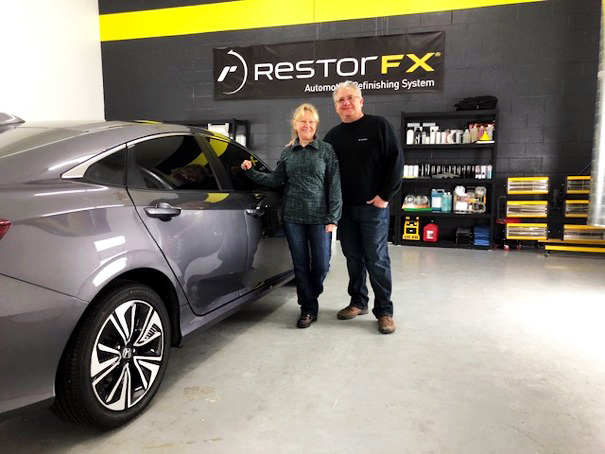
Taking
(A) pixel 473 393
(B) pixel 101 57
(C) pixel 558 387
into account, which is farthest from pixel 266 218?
(B) pixel 101 57

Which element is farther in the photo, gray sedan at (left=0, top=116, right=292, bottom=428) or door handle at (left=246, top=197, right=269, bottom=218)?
door handle at (left=246, top=197, right=269, bottom=218)

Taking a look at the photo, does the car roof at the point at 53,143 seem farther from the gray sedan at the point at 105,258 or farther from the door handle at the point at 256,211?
the door handle at the point at 256,211

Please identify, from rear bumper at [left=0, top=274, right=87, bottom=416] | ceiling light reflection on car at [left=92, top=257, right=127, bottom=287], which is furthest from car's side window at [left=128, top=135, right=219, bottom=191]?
rear bumper at [left=0, top=274, right=87, bottom=416]

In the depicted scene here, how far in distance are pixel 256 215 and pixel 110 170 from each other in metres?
1.00

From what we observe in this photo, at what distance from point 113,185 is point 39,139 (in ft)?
0.99

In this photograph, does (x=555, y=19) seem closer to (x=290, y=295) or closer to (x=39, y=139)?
(x=290, y=295)

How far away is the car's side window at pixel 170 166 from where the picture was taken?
1829mm

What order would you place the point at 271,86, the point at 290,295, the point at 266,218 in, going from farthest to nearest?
the point at 271,86
the point at 290,295
the point at 266,218

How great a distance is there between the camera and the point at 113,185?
1662 millimetres

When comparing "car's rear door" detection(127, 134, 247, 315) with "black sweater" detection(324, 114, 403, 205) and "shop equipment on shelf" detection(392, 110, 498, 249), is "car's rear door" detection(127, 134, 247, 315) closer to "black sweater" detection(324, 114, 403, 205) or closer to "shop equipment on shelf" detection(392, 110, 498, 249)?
"black sweater" detection(324, 114, 403, 205)

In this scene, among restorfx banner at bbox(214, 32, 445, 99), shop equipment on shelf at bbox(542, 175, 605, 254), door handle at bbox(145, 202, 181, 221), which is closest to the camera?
door handle at bbox(145, 202, 181, 221)

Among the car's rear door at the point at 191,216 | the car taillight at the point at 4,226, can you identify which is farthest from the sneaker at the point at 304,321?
the car taillight at the point at 4,226

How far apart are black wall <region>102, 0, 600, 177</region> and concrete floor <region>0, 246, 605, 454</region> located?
3056mm

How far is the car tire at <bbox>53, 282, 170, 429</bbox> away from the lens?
4.83 ft
